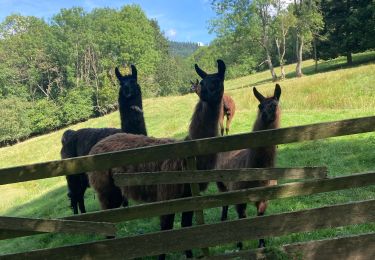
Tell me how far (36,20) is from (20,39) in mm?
10300

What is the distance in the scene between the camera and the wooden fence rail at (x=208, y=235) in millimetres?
3783

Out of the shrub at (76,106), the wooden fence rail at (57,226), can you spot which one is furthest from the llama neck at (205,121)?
the shrub at (76,106)

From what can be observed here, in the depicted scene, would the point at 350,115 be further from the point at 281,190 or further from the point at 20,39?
the point at 20,39

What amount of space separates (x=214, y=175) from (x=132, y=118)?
4.41m

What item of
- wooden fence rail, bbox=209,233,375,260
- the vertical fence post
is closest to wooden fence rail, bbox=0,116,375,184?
the vertical fence post

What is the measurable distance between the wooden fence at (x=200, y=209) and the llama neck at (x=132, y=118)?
4237 mm

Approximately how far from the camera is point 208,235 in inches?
150

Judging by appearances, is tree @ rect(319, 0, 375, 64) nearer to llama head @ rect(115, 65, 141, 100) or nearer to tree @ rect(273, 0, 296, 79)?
tree @ rect(273, 0, 296, 79)

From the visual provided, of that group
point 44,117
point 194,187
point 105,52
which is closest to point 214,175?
point 194,187

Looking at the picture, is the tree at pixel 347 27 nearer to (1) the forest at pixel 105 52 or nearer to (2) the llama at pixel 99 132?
(1) the forest at pixel 105 52

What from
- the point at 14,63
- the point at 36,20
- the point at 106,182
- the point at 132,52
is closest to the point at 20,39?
the point at 14,63

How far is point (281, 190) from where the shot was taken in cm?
392

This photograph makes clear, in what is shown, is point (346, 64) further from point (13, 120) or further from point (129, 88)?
point (13, 120)

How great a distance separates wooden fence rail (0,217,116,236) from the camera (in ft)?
11.9
